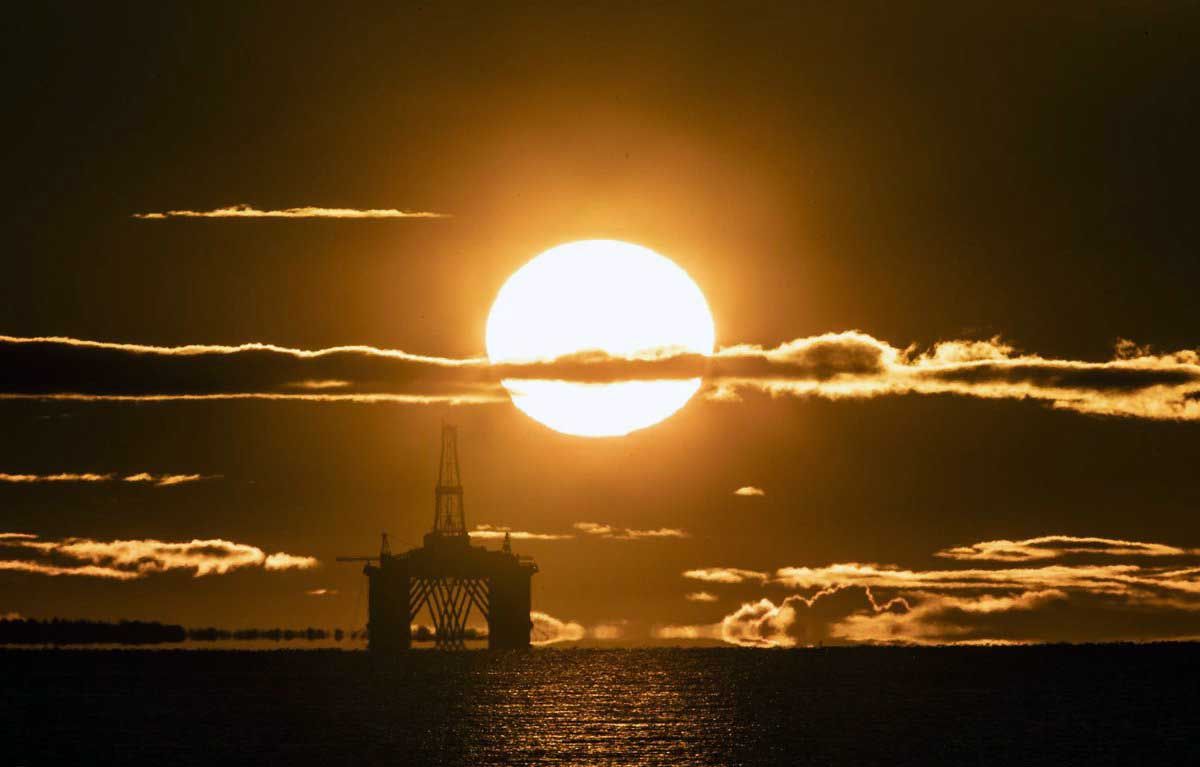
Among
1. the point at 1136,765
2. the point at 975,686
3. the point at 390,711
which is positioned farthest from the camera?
the point at 975,686

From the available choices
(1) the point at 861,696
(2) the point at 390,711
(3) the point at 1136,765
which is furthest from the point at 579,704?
(3) the point at 1136,765

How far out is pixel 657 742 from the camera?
105m

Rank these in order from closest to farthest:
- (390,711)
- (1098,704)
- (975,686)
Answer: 1. (390,711)
2. (1098,704)
3. (975,686)

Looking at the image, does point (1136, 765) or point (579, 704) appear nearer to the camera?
point (1136, 765)

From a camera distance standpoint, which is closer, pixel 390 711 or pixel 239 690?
pixel 390 711

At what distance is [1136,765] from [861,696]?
6901 cm

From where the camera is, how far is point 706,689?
17775cm

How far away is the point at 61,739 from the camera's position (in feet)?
378

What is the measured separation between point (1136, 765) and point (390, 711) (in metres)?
65.8

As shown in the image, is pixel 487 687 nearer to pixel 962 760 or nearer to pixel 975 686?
pixel 975 686

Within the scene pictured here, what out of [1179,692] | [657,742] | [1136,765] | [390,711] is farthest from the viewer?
[1179,692]

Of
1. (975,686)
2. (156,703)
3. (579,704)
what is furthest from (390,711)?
(975,686)

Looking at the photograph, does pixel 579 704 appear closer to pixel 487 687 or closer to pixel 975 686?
pixel 487 687

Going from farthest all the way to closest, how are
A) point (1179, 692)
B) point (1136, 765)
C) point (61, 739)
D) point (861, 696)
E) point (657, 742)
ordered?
point (1179, 692) → point (861, 696) → point (61, 739) → point (657, 742) → point (1136, 765)
